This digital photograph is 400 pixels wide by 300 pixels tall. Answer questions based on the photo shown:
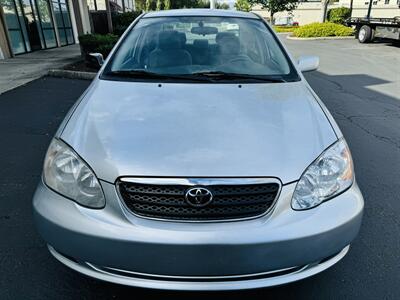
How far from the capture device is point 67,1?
16266mm

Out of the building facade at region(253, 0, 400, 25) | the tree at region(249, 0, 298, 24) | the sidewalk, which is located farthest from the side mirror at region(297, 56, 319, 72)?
the tree at region(249, 0, 298, 24)

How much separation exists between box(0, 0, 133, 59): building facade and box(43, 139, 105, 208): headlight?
10.5 metres

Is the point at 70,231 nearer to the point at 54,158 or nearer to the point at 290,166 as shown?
the point at 54,158

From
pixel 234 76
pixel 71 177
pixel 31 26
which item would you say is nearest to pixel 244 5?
pixel 31 26

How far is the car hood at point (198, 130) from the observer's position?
1.63 m

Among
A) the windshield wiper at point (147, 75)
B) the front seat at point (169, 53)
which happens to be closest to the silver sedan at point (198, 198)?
the windshield wiper at point (147, 75)

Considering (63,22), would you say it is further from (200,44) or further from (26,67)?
(200,44)

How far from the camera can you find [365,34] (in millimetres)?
16672

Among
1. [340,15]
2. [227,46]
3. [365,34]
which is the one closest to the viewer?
[227,46]

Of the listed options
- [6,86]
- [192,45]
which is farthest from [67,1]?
[192,45]

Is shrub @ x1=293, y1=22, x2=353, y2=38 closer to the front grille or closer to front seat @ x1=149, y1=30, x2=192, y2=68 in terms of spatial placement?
front seat @ x1=149, y1=30, x2=192, y2=68

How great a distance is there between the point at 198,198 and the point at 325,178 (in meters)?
0.68

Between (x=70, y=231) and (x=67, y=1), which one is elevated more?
(x=67, y=1)

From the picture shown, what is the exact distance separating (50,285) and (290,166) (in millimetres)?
1598
